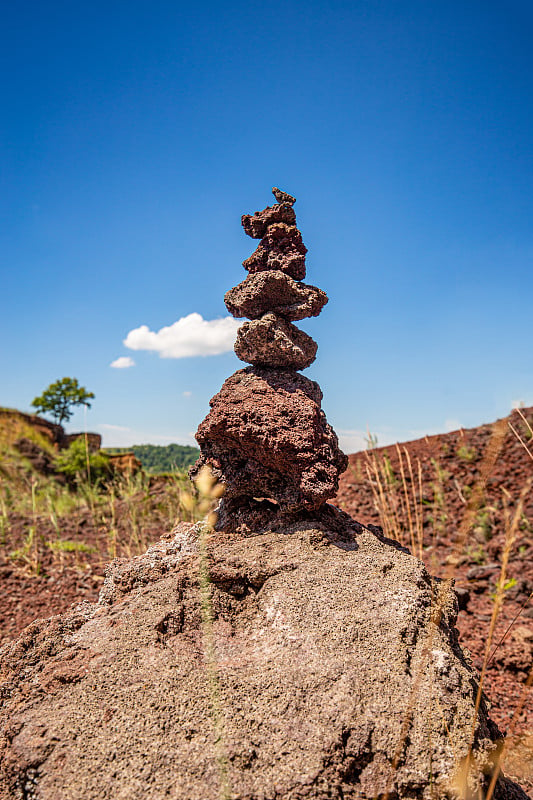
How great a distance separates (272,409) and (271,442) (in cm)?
20

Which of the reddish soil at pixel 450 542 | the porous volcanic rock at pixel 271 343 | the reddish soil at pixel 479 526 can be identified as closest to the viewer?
the porous volcanic rock at pixel 271 343

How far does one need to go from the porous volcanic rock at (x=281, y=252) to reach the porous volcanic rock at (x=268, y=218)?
48 millimetres

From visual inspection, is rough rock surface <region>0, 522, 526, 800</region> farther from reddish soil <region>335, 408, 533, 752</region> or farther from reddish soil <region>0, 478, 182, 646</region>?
reddish soil <region>0, 478, 182, 646</region>

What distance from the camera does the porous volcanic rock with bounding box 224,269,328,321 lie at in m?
3.09

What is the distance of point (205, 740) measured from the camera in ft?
6.07

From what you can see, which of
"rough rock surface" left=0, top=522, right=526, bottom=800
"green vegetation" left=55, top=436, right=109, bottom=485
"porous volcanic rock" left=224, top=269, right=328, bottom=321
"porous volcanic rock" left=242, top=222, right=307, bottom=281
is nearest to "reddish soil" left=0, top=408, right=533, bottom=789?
"rough rock surface" left=0, top=522, right=526, bottom=800

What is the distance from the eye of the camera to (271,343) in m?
3.02

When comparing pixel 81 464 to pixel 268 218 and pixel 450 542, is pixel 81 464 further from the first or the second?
pixel 268 218

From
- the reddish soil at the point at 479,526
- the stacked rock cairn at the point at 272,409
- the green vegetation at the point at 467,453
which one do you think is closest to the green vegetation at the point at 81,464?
the reddish soil at the point at 479,526

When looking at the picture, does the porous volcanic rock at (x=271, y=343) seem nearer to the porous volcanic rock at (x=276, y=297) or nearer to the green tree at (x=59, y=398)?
the porous volcanic rock at (x=276, y=297)

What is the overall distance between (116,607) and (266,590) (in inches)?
29.2

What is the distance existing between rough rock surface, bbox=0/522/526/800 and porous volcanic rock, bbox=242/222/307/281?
1629 millimetres

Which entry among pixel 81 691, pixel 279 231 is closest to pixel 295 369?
pixel 279 231

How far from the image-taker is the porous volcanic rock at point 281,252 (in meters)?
3.18
